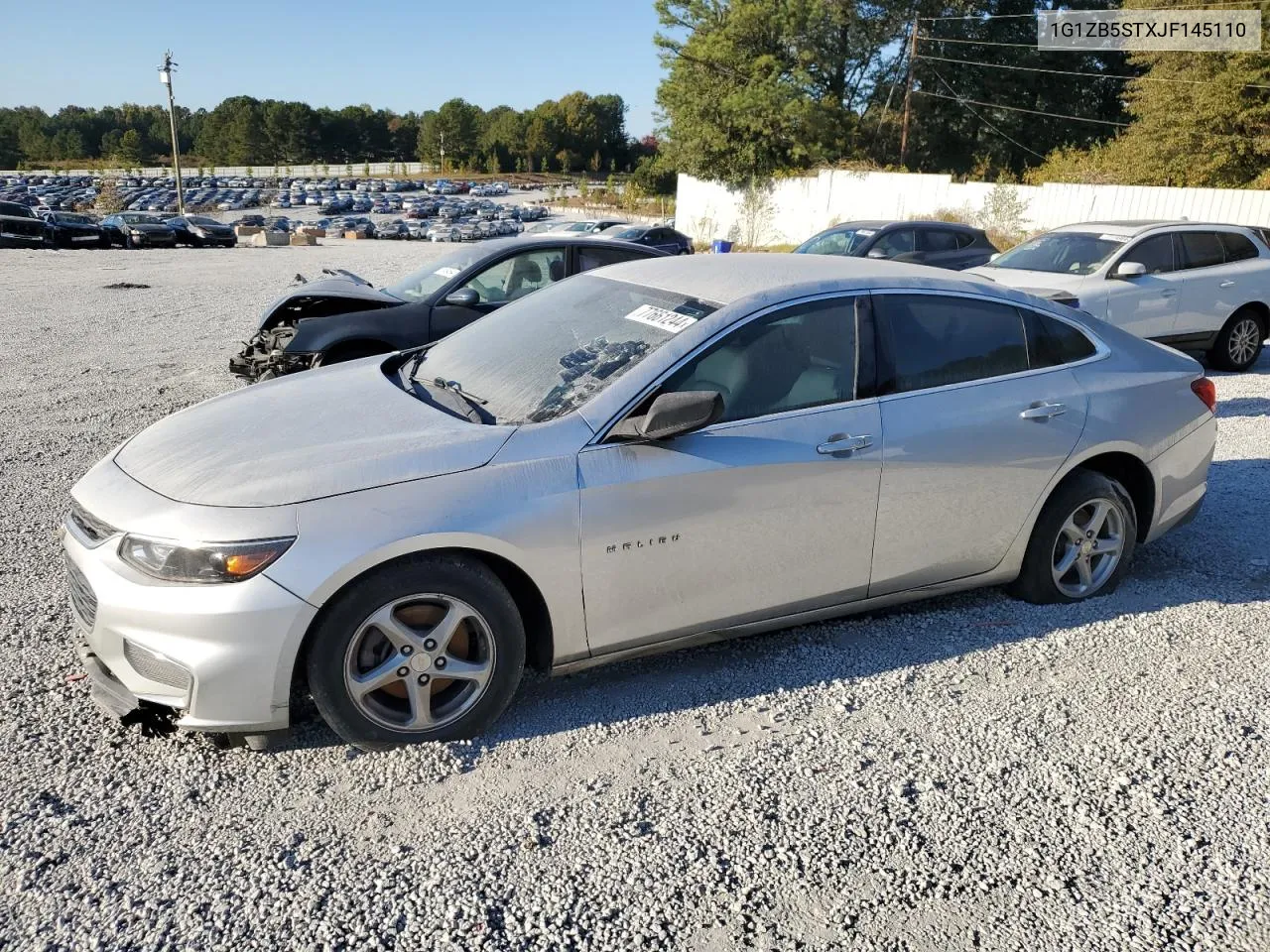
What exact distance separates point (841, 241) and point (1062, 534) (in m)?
10.7

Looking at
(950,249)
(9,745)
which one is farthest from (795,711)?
(950,249)

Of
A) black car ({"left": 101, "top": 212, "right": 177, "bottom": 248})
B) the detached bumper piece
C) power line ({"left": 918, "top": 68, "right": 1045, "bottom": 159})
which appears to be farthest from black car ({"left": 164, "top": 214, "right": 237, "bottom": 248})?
the detached bumper piece

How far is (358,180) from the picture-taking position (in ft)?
422

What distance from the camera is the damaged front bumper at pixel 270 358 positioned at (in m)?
8.08

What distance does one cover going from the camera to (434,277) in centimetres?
866

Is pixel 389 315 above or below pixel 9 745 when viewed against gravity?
above

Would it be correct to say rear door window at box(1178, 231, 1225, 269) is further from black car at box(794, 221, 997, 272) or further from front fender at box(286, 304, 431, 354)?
front fender at box(286, 304, 431, 354)

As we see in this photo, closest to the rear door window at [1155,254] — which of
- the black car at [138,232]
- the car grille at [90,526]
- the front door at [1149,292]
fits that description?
the front door at [1149,292]

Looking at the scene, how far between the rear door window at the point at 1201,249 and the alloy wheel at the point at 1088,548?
23.1 feet

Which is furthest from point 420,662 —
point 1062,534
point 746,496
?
point 1062,534

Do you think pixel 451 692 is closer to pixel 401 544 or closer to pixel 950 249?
pixel 401 544

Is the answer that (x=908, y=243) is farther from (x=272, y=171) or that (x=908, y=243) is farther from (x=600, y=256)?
(x=272, y=171)

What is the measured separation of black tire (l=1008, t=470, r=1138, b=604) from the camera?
4426 mm

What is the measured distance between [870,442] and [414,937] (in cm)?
240
